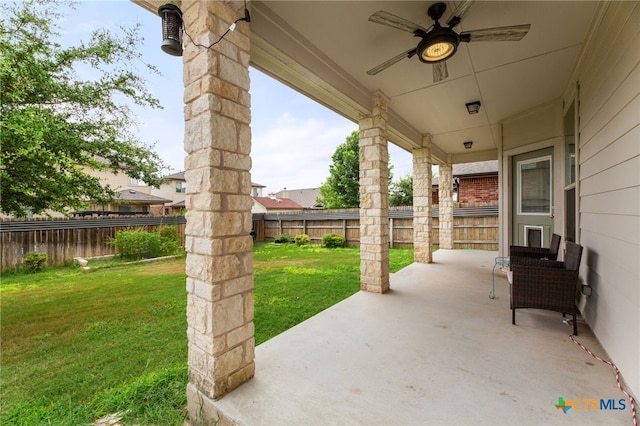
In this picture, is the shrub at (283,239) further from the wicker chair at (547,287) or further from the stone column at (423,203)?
the wicker chair at (547,287)

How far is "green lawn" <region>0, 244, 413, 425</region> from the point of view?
73.0 inches

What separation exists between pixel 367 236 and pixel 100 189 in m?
4.33

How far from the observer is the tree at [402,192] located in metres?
16.5

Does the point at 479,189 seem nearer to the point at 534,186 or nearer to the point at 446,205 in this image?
the point at 446,205

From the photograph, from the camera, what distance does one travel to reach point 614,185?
2.11m

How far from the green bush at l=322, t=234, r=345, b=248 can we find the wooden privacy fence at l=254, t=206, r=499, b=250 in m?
0.52

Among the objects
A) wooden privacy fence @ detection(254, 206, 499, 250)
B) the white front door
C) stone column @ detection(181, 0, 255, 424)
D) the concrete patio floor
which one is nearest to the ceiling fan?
stone column @ detection(181, 0, 255, 424)

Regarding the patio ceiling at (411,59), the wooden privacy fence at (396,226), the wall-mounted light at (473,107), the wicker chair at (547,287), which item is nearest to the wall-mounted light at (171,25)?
the patio ceiling at (411,59)

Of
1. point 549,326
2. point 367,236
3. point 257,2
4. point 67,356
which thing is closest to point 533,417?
point 549,326

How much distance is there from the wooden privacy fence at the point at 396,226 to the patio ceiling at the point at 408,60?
157 inches

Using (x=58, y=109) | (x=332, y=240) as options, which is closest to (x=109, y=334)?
(x=58, y=109)

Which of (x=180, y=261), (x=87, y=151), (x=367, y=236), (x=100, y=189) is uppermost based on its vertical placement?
(x=87, y=151)

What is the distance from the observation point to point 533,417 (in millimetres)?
1577

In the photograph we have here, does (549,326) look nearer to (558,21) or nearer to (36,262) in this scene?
(558,21)
